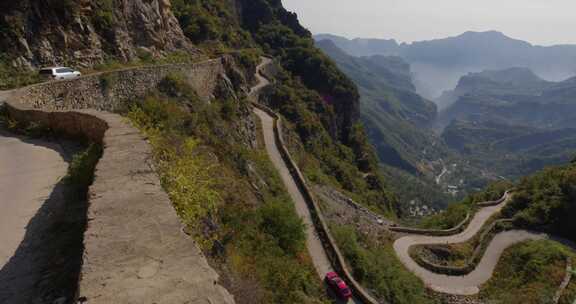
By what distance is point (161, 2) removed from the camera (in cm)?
2934

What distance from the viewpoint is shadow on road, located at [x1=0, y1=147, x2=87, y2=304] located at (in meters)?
4.21

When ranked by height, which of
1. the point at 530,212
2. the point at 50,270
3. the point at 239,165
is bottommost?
the point at 530,212

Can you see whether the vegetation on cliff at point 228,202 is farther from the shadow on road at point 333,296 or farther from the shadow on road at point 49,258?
the shadow on road at point 49,258

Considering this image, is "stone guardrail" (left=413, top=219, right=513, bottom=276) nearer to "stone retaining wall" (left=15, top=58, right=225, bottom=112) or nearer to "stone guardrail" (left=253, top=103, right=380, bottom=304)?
"stone guardrail" (left=253, top=103, right=380, bottom=304)

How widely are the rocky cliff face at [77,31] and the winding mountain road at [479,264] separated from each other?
24389 millimetres

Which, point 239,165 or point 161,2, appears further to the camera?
point 161,2

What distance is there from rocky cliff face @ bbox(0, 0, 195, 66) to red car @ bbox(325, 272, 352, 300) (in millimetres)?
17679

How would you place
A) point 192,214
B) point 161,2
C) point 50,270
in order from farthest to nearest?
point 161,2, point 192,214, point 50,270

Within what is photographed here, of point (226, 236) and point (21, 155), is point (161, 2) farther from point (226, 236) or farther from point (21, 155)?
point (226, 236)

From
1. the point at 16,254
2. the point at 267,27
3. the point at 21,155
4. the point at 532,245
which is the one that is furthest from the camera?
the point at 267,27

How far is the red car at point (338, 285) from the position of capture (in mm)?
13859

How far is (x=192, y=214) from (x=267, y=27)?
76255mm

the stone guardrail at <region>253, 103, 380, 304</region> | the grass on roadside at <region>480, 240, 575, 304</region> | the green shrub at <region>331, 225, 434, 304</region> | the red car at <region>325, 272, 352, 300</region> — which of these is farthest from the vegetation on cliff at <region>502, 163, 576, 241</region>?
the red car at <region>325, 272, 352, 300</region>

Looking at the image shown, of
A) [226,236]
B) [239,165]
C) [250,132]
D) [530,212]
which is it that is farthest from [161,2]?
[530,212]
